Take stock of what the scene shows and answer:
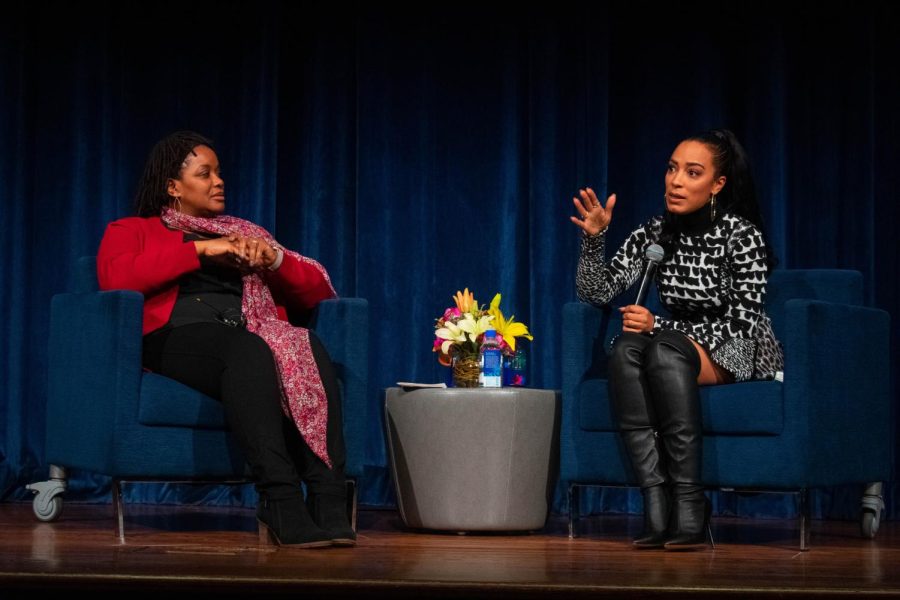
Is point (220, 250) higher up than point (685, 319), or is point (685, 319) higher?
point (220, 250)

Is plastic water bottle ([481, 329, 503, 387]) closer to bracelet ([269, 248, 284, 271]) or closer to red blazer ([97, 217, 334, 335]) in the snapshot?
red blazer ([97, 217, 334, 335])

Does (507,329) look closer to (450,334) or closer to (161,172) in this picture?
(450,334)

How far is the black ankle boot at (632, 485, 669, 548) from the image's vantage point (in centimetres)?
273

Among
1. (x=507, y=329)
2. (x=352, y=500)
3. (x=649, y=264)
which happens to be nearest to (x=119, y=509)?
(x=352, y=500)

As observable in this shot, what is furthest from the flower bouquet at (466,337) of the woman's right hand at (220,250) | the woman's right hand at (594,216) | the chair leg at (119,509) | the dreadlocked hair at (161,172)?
the chair leg at (119,509)

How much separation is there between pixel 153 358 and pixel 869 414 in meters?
1.87

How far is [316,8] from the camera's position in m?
4.30

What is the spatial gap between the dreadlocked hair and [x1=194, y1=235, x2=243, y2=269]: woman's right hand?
29cm

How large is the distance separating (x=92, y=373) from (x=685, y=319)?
5.05 feet

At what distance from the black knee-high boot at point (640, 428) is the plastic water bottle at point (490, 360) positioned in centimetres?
51

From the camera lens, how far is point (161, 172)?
3.22 meters

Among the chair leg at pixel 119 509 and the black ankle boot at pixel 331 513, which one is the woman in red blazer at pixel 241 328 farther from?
the chair leg at pixel 119 509

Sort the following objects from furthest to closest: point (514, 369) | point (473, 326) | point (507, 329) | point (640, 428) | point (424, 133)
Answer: point (424, 133) → point (514, 369) → point (507, 329) → point (473, 326) → point (640, 428)

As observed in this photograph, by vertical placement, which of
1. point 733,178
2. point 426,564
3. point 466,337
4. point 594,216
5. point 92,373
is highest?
point 733,178
